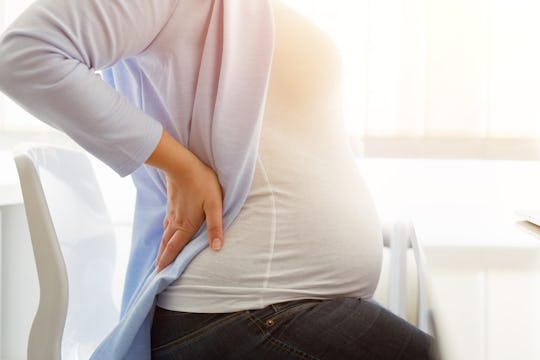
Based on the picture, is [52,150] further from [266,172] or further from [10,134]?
[10,134]

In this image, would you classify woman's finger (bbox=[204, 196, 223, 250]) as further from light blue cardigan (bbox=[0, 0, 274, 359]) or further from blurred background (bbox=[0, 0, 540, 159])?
blurred background (bbox=[0, 0, 540, 159])

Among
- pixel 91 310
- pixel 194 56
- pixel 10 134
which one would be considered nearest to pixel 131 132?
pixel 194 56

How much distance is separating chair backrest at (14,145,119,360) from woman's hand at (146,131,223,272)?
0.38ft

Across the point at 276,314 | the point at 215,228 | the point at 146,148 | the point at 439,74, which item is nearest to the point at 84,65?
the point at 146,148

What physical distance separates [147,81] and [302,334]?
1.22ft

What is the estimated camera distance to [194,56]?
0.75 meters

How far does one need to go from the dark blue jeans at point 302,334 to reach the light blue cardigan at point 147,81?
7 centimetres

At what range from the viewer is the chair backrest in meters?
0.68

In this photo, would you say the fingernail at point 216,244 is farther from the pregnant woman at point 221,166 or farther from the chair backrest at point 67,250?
→ the chair backrest at point 67,250

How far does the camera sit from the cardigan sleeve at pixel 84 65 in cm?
64

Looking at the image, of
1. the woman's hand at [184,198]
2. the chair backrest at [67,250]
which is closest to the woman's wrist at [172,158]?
the woman's hand at [184,198]

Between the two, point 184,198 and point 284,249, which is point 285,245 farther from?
point 184,198

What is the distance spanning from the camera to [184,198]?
760mm

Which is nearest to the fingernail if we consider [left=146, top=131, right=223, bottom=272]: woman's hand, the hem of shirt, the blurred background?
[left=146, top=131, right=223, bottom=272]: woman's hand
